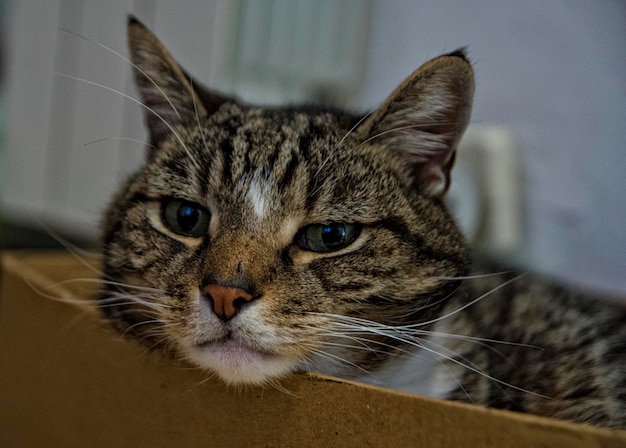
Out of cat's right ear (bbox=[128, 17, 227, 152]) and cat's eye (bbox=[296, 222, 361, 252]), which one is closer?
cat's eye (bbox=[296, 222, 361, 252])

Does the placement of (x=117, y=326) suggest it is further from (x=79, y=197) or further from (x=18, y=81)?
(x=18, y=81)

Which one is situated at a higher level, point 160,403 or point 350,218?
point 350,218

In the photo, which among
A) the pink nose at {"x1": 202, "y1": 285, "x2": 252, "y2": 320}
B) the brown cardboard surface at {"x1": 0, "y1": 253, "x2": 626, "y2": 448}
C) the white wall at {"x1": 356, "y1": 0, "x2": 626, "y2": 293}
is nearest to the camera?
the brown cardboard surface at {"x1": 0, "y1": 253, "x2": 626, "y2": 448}

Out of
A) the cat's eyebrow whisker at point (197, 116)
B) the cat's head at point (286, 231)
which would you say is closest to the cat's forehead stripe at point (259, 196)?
the cat's head at point (286, 231)

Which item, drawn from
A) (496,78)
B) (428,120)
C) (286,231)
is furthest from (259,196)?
(496,78)

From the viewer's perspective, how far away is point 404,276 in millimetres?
955

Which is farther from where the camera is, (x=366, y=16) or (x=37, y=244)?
(x=37, y=244)

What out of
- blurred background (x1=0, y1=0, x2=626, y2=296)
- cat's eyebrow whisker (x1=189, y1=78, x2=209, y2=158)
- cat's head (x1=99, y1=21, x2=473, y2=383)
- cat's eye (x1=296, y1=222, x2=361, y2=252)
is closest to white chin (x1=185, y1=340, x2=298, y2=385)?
cat's head (x1=99, y1=21, x2=473, y2=383)

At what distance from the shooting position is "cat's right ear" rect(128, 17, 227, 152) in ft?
3.51

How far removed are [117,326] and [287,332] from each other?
14.9 inches

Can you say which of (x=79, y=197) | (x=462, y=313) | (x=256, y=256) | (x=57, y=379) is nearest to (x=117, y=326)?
(x=57, y=379)

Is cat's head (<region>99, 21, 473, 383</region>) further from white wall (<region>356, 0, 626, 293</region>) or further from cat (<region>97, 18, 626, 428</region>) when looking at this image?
white wall (<region>356, 0, 626, 293</region>)

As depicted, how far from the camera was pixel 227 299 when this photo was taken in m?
0.81

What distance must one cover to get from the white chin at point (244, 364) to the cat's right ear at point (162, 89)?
0.43 m
